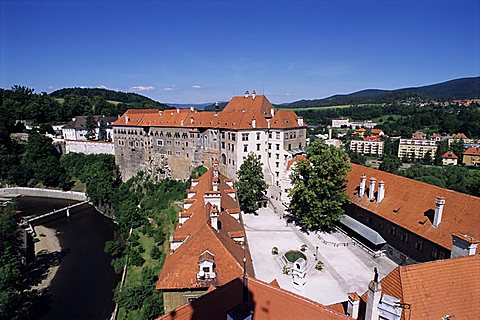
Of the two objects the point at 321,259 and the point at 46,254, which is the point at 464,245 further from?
the point at 46,254

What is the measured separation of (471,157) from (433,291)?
89980mm

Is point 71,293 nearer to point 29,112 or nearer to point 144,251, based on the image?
point 144,251

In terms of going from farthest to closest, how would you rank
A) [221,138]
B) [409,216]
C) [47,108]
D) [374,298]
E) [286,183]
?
[47,108], [221,138], [286,183], [409,216], [374,298]

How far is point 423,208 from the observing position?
2233 centimetres

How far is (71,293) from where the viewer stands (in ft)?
101

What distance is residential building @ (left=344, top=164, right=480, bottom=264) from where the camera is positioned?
64.4ft

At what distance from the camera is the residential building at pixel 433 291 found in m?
9.93

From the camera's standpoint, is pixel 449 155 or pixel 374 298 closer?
pixel 374 298

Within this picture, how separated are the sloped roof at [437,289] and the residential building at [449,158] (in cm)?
8658

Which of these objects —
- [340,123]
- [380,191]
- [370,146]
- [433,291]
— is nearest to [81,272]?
[380,191]

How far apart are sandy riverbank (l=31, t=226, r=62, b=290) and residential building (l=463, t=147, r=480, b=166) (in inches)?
3665

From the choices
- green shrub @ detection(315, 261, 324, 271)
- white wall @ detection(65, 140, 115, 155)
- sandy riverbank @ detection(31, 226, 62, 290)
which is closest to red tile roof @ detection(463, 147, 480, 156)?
green shrub @ detection(315, 261, 324, 271)

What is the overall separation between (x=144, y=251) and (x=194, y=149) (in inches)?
704

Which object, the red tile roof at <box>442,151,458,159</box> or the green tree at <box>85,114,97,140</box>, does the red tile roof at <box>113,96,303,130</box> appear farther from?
the red tile roof at <box>442,151,458,159</box>
